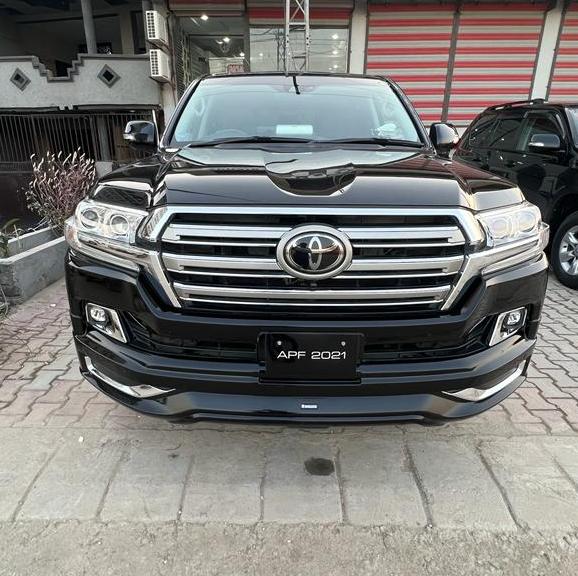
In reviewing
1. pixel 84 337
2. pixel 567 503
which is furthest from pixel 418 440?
pixel 84 337

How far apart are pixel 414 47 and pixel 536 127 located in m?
7.01

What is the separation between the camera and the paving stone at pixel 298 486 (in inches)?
83.2

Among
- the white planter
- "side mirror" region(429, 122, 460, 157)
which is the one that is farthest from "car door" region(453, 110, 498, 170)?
the white planter

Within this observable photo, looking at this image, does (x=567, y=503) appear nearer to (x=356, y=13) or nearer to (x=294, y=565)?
(x=294, y=565)

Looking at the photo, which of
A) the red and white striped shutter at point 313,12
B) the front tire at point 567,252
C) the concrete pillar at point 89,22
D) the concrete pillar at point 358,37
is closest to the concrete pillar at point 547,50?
the concrete pillar at point 358,37

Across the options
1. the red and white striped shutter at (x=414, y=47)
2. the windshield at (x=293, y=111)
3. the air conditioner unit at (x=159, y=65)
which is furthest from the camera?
the red and white striped shutter at (x=414, y=47)

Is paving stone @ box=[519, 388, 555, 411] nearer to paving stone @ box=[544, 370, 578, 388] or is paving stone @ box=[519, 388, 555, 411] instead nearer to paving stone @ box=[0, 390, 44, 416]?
paving stone @ box=[544, 370, 578, 388]

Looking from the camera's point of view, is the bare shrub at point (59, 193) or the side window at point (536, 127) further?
the bare shrub at point (59, 193)

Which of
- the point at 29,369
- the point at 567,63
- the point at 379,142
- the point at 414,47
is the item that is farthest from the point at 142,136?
the point at 567,63

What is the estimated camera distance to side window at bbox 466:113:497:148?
6770 mm

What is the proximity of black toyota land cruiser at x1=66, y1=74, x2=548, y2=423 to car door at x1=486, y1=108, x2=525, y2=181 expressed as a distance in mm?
4537

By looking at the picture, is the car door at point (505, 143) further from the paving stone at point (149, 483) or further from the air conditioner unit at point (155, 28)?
the air conditioner unit at point (155, 28)

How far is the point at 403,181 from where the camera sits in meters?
1.98

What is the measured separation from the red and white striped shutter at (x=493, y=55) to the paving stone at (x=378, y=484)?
11520mm
